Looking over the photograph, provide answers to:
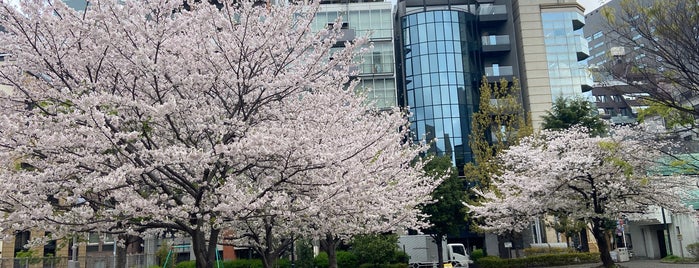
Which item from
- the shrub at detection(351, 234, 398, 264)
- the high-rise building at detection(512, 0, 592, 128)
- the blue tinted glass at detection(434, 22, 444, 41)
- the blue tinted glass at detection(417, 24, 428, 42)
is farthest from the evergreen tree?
the high-rise building at detection(512, 0, 592, 128)

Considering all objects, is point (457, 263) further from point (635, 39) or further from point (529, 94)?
point (635, 39)

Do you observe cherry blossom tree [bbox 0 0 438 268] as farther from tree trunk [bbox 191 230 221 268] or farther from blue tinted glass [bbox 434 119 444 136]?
blue tinted glass [bbox 434 119 444 136]

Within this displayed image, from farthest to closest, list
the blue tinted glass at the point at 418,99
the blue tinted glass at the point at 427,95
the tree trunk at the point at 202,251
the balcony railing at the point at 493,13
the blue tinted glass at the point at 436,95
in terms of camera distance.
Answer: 1. the balcony railing at the point at 493,13
2. the blue tinted glass at the point at 418,99
3. the blue tinted glass at the point at 427,95
4. the blue tinted glass at the point at 436,95
5. the tree trunk at the point at 202,251

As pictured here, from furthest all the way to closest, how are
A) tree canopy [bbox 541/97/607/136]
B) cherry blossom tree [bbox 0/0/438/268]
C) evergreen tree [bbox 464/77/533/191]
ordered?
1. tree canopy [bbox 541/97/607/136]
2. evergreen tree [bbox 464/77/533/191]
3. cherry blossom tree [bbox 0/0/438/268]

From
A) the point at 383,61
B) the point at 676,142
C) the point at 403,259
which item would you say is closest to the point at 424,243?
the point at 403,259

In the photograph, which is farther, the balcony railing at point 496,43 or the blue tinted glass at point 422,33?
the balcony railing at point 496,43

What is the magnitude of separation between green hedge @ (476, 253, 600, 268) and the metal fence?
54.8ft

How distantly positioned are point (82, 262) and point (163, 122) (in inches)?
550

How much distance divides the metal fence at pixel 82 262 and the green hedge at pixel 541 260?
1671cm

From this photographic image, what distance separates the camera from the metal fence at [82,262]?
17.7m

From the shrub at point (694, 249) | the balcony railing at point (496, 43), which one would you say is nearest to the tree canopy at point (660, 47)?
the shrub at point (694, 249)

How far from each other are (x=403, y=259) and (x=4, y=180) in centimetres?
2216

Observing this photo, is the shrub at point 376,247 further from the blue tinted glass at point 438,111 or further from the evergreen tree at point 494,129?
the blue tinted glass at point 438,111

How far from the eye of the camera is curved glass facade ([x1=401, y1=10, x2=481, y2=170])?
4288 centimetres
